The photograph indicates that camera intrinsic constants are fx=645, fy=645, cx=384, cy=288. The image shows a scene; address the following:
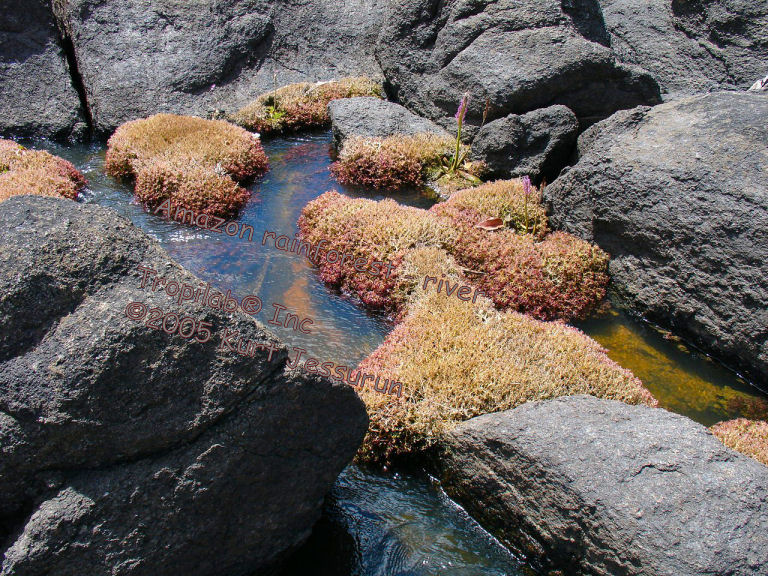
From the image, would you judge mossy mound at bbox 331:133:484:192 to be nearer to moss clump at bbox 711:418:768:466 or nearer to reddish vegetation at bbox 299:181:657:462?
reddish vegetation at bbox 299:181:657:462

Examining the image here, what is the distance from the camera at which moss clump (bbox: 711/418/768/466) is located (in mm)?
7145

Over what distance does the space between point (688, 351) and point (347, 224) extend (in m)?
5.51

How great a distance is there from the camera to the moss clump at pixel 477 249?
9.70 meters

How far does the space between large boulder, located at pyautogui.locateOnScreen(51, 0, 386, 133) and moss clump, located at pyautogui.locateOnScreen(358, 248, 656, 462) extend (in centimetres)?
947

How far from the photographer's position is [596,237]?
34.9ft

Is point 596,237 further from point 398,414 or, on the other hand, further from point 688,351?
point 398,414

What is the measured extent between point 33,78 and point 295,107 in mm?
5929

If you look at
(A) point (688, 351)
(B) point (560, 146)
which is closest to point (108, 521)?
(A) point (688, 351)

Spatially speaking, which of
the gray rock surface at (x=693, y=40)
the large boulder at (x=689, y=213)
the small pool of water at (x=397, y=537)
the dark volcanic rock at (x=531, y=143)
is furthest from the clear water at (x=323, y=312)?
the gray rock surface at (x=693, y=40)

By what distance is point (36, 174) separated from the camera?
37.9ft

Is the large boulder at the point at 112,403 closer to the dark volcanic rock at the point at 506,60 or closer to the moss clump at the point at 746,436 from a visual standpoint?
the moss clump at the point at 746,436

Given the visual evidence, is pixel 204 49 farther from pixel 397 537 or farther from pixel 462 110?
pixel 397 537

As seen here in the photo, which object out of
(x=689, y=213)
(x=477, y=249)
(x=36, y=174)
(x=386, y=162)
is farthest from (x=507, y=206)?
(x=36, y=174)

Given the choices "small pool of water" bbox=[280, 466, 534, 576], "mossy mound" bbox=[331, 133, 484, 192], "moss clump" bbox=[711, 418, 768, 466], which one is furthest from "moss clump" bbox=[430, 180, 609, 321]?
"small pool of water" bbox=[280, 466, 534, 576]
